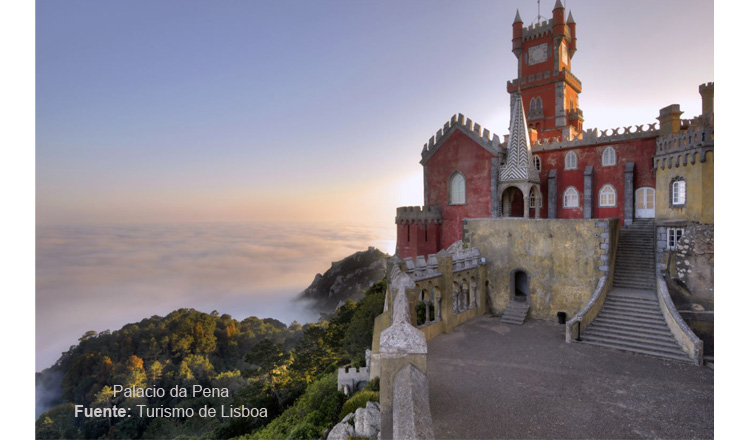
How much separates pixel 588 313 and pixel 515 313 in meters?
1.98

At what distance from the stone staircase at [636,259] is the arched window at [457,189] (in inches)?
247

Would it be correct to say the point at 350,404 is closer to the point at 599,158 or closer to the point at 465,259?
the point at 465,259

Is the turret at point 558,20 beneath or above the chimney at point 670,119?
above

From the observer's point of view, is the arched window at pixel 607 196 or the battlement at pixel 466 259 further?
the arched window at pixel 607 196

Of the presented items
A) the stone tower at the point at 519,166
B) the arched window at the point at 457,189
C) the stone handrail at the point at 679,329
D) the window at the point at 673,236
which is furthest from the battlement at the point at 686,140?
the arched window at the point at 457,189

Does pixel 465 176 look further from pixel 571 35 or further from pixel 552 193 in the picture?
pixel 571 35

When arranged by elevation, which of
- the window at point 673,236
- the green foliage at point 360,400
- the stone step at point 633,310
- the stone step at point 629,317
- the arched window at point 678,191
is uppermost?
the arched window at point 678,191

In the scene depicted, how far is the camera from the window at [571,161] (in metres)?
16.1

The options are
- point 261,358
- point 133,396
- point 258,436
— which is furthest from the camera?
point 261,358

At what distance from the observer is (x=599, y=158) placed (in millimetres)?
15516

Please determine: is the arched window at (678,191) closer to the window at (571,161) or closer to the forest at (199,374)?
the window at (571,161)

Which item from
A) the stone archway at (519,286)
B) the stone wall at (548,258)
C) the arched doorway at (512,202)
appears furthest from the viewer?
the arched doorway at (512,202)
